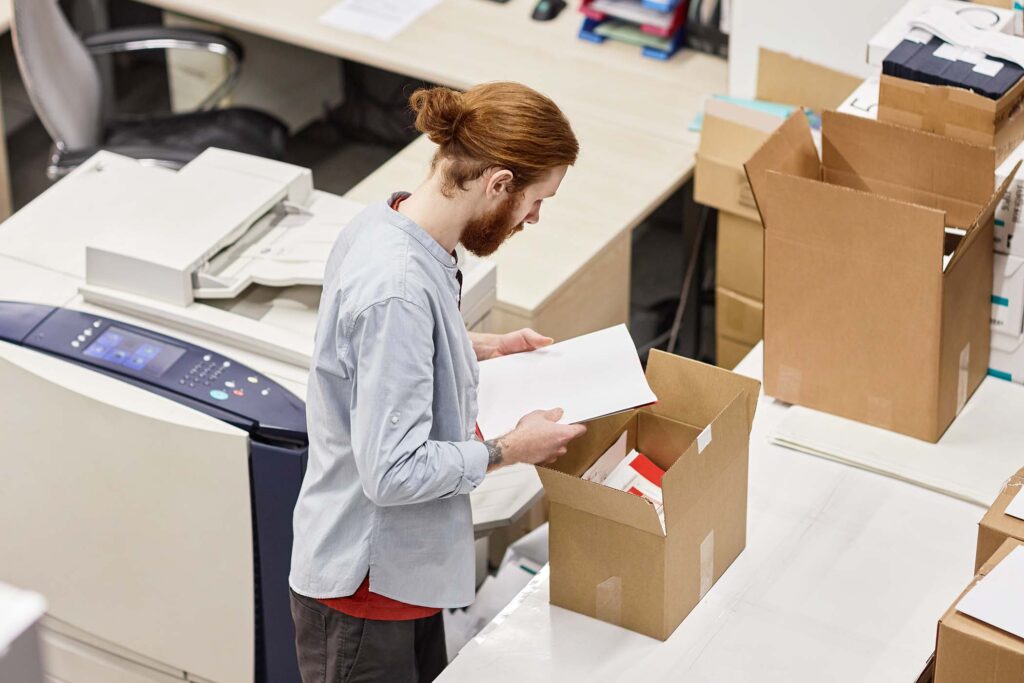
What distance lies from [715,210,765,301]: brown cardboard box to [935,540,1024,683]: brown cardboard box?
1320 mm

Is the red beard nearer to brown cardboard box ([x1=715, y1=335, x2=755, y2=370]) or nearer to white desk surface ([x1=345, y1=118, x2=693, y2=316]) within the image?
white desk surface ([x1=345, y1=118, x2=693, y2=316])

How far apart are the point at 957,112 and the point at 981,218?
0.24 meters

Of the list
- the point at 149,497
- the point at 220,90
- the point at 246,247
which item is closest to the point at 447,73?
the point at 220,90

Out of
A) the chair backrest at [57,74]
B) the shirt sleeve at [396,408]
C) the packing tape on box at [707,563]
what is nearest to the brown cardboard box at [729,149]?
the packing tape on box at [707,563]

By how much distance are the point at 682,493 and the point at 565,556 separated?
198mm

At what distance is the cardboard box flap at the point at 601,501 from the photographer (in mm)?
1628

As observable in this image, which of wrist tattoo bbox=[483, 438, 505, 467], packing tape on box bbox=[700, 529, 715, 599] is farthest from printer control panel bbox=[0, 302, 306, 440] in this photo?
packing tape on box bbox=[700, 529, 715, 599]

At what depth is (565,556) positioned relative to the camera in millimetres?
1756

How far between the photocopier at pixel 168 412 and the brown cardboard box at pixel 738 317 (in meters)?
0.79

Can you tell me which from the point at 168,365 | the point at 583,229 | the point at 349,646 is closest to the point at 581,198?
the point at 583,229

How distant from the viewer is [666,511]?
1.63m

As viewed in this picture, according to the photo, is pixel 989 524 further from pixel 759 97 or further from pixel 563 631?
pixel 759 97

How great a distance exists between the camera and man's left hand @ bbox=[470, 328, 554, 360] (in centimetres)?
191

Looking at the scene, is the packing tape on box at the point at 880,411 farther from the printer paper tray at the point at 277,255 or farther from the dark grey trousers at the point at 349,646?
the printer paper tray at the point at 277,255
